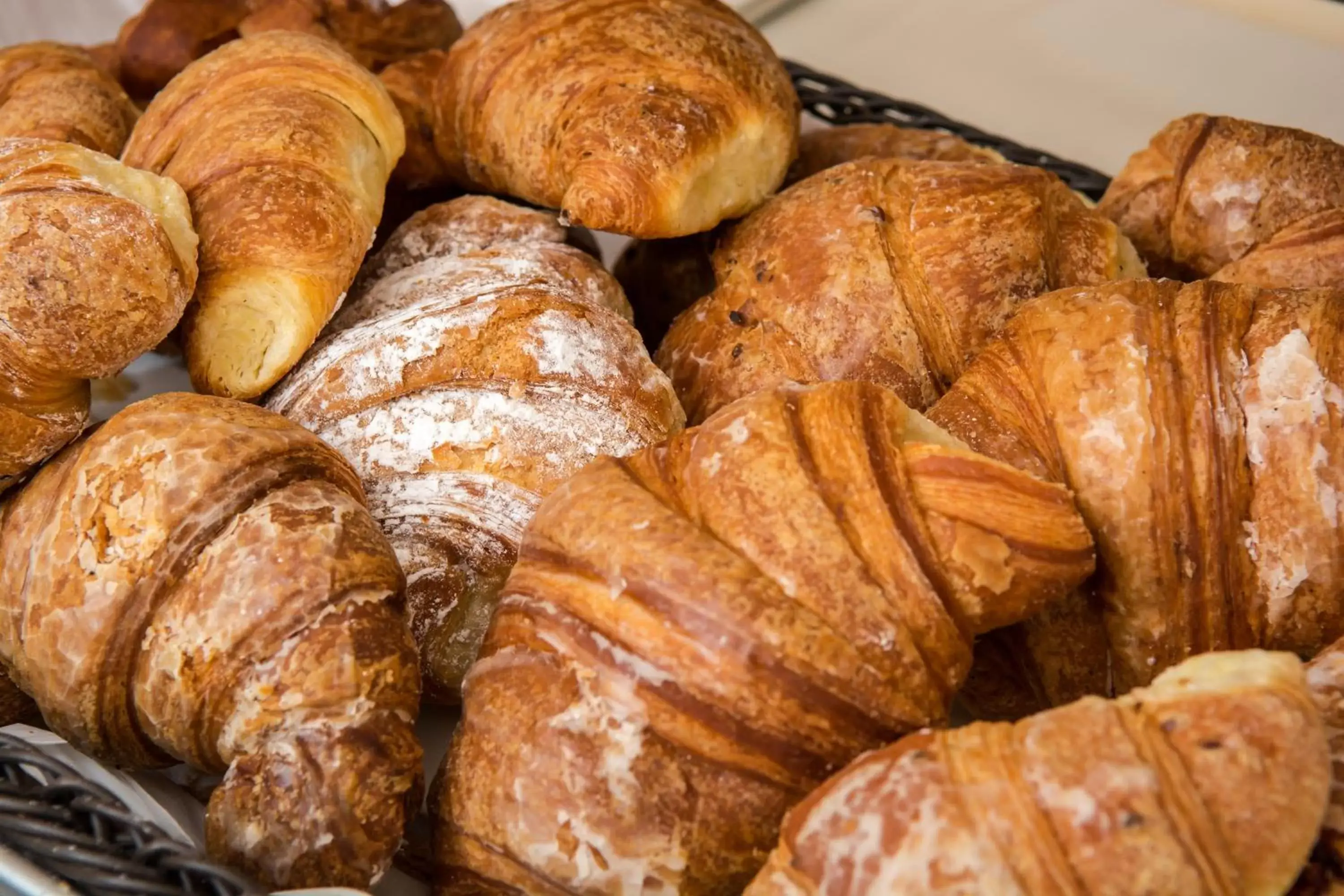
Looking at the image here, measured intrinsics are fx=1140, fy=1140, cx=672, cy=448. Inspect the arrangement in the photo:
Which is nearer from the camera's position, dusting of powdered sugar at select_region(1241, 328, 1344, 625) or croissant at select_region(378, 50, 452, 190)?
dusting of powdered sugar at select_region(1241, 328, 1344, 625)

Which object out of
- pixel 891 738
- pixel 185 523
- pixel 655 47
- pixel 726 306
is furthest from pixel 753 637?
pixel 655 47

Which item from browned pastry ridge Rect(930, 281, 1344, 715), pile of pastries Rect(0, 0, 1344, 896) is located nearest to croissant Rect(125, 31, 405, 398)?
pile of pastries Rect(0, 0, 1344, 896)

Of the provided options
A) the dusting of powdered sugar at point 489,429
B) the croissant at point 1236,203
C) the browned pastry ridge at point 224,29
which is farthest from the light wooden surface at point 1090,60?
the dusting of powdered sugar at point 489,429

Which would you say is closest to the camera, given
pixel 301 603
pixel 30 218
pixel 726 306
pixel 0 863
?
pixel 0 863

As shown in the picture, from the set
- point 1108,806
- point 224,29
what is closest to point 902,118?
point 224,29

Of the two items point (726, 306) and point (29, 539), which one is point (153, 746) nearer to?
point (29, 539)

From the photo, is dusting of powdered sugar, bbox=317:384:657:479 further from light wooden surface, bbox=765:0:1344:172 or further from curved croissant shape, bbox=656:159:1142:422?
light wooden surface, bbox=765:0:1344:172

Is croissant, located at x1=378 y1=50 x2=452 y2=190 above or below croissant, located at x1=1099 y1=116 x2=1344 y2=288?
below
